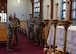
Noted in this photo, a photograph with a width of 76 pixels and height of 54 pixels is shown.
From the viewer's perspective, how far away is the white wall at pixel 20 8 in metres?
14.2

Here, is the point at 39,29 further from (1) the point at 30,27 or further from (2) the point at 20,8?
(2) the point at 20,8

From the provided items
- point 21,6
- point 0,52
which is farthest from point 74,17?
point 21,6

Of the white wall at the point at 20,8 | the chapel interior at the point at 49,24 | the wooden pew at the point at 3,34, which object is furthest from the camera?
the white wall at the point at 20,8

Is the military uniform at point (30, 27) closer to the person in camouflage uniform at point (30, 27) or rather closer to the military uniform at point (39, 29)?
the person in camouflage uniform at point (30, 27)

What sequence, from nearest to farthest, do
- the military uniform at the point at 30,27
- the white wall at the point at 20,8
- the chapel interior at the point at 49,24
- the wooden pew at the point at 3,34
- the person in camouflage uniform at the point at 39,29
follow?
the chapel interior at the point at 49,24
the wooden pew at the point at 3,34
the person in camouflage uniform at the point at 39,29
the military uniform at the point at 30,27
the white wall at the point at 20,8

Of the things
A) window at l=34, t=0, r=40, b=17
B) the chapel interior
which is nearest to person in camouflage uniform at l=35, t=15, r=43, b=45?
the chapel interior

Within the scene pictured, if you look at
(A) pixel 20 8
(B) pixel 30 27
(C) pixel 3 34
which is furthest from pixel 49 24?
(A) pixel 20 8

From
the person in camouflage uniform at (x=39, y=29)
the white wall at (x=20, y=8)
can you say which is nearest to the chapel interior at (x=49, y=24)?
the white wall at (x=20, y=8)

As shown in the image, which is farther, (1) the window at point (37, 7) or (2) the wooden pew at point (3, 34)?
(1) the window at point (37, 7)

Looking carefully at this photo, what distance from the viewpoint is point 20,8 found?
14.5m

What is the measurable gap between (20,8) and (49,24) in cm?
1048

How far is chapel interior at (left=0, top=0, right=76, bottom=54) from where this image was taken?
324 centimetres

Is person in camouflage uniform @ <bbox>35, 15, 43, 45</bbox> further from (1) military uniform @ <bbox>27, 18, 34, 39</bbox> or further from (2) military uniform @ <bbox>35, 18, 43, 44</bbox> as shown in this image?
(1) military uniform @ <bbox>27, 18, 34, 39</bbox>

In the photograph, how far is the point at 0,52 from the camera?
6.52m
